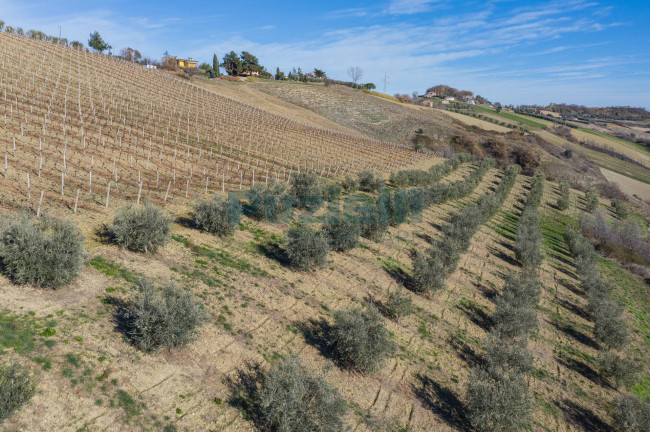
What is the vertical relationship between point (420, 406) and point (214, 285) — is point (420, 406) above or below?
below

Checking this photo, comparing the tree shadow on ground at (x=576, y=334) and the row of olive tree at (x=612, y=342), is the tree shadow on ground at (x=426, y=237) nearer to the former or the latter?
the tree shadow on ground at (x=576, y=334)

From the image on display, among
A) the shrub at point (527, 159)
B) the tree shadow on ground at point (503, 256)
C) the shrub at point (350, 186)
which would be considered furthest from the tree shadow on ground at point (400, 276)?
the shrub at point (527, 159)

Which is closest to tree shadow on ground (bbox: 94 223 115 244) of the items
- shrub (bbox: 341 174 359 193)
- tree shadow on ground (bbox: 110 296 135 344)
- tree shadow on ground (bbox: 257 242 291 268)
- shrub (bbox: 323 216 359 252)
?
tree shadow on ground (bbox: 110 296 135 344)

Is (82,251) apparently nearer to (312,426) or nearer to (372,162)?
(312,426)

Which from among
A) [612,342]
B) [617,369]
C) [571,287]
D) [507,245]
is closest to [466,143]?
[507,245]

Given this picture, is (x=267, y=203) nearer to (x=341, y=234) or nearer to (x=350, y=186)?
(x=341, y=234)

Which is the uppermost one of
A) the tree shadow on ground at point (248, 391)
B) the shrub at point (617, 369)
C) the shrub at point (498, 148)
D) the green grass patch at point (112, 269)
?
the shrub at point (498, 148)

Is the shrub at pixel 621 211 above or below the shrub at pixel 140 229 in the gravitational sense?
below

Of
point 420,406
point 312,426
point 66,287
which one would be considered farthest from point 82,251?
point 420,406
